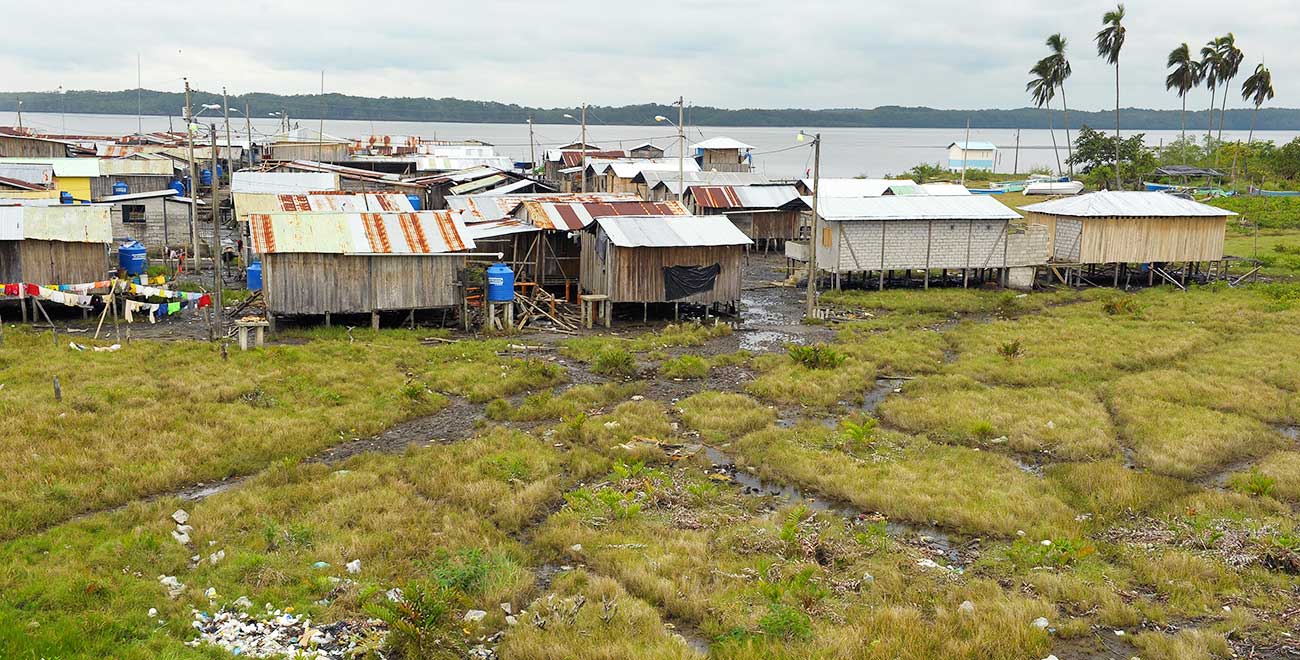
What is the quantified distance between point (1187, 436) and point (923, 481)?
6.68 meters

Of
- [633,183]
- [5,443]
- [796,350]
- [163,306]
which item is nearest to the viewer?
[5,443]

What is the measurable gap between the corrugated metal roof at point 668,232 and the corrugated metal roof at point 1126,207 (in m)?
16.6

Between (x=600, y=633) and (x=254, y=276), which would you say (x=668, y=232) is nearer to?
(x=254, y=276)

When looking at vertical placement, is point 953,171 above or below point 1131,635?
above

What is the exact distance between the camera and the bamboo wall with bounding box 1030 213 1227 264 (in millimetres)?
40094

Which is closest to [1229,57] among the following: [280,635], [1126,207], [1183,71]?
[1183,71]

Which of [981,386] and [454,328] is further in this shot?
[454,328]

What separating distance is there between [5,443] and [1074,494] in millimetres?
18911

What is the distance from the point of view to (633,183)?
6550 cm

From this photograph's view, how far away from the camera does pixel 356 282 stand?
28.7 m

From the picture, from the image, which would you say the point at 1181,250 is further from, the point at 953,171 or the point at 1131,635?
the point at 953,171

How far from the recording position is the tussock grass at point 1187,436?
61.0 feet

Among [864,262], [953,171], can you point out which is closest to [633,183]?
[864,262]

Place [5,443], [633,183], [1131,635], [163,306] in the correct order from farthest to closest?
[633,183] → [163,306] → [5,443] → [1131,635]
